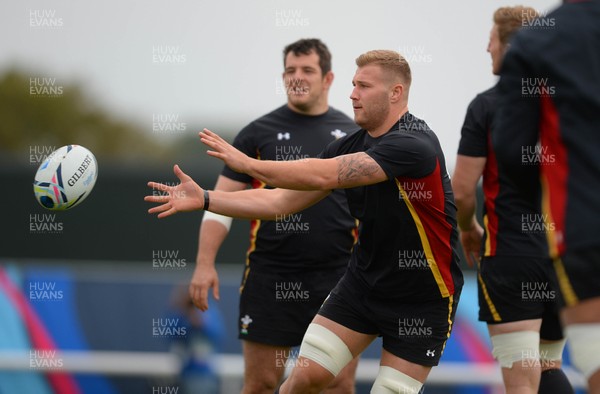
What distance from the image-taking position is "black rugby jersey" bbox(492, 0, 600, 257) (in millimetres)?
3422

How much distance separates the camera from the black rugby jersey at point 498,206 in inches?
223

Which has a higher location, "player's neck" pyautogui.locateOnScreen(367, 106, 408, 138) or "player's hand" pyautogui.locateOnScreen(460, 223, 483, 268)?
"player's neck" pyautogui.locateOnScreen(367, 106, 408, 138)

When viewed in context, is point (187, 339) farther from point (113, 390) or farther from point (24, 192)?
point (24, 192)

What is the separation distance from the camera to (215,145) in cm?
491

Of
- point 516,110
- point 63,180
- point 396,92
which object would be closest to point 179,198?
point 63,180

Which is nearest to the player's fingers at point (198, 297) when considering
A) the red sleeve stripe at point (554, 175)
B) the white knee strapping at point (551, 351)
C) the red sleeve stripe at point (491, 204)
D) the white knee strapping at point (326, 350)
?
the white knee strapping at point (326, 350)

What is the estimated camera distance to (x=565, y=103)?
3.47 metres

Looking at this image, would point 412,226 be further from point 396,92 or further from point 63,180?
point 63,180

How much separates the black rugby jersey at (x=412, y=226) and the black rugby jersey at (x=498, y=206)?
17.2 inches

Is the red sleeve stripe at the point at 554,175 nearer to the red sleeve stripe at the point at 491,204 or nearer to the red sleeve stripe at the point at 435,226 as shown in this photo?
the red sleeve stripe at the point at 435,226

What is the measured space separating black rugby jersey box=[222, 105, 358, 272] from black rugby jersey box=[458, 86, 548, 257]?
1233mm

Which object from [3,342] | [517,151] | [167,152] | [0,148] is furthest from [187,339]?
[167,152]

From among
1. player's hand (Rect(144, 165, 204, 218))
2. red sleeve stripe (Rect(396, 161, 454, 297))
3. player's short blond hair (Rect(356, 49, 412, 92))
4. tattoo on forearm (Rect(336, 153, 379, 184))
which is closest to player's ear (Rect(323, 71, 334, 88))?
player's short blond hair (Rect(356, 49, 412, 92))

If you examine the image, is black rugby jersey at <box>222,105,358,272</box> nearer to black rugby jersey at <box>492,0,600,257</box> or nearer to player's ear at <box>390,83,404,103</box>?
player's ear at <box>390,83,404,103</box>
